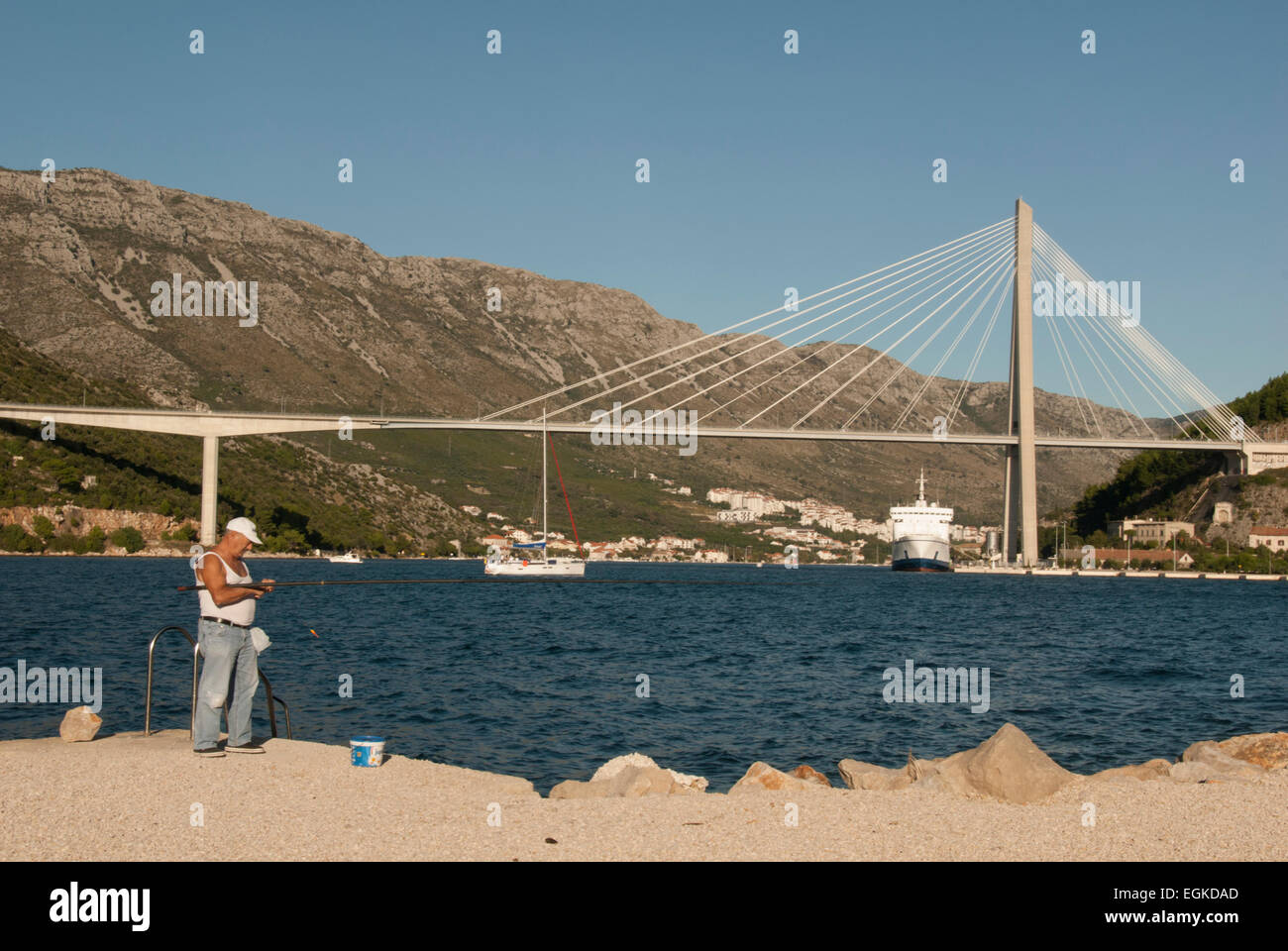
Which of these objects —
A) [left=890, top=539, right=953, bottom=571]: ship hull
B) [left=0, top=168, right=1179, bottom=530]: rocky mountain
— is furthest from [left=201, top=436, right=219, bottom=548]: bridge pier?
[left=890, top=539, right=953, bottom=571]: ship hull

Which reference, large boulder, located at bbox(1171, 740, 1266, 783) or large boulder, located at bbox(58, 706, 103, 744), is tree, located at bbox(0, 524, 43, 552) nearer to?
large boulder, located at bbox(58, 706, 103, 744)

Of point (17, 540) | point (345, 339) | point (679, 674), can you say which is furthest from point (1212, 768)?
point (345, 339)

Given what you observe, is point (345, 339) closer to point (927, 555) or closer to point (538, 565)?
point (927, 555)

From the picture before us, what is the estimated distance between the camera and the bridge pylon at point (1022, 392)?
66750 millimetres

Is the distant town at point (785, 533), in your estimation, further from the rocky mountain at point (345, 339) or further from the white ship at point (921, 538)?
the white ship at point (921, 538)

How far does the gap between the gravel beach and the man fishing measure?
309mm

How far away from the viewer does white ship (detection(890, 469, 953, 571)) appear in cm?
9594

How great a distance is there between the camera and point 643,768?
9445 millimetres

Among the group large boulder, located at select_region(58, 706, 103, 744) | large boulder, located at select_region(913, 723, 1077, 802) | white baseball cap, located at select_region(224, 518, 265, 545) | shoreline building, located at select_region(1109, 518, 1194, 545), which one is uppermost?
shoreline building, located at select_region(1109, 518, 1194, 545)

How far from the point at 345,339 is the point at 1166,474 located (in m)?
84.5

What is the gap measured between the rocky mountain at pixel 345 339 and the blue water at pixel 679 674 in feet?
169
